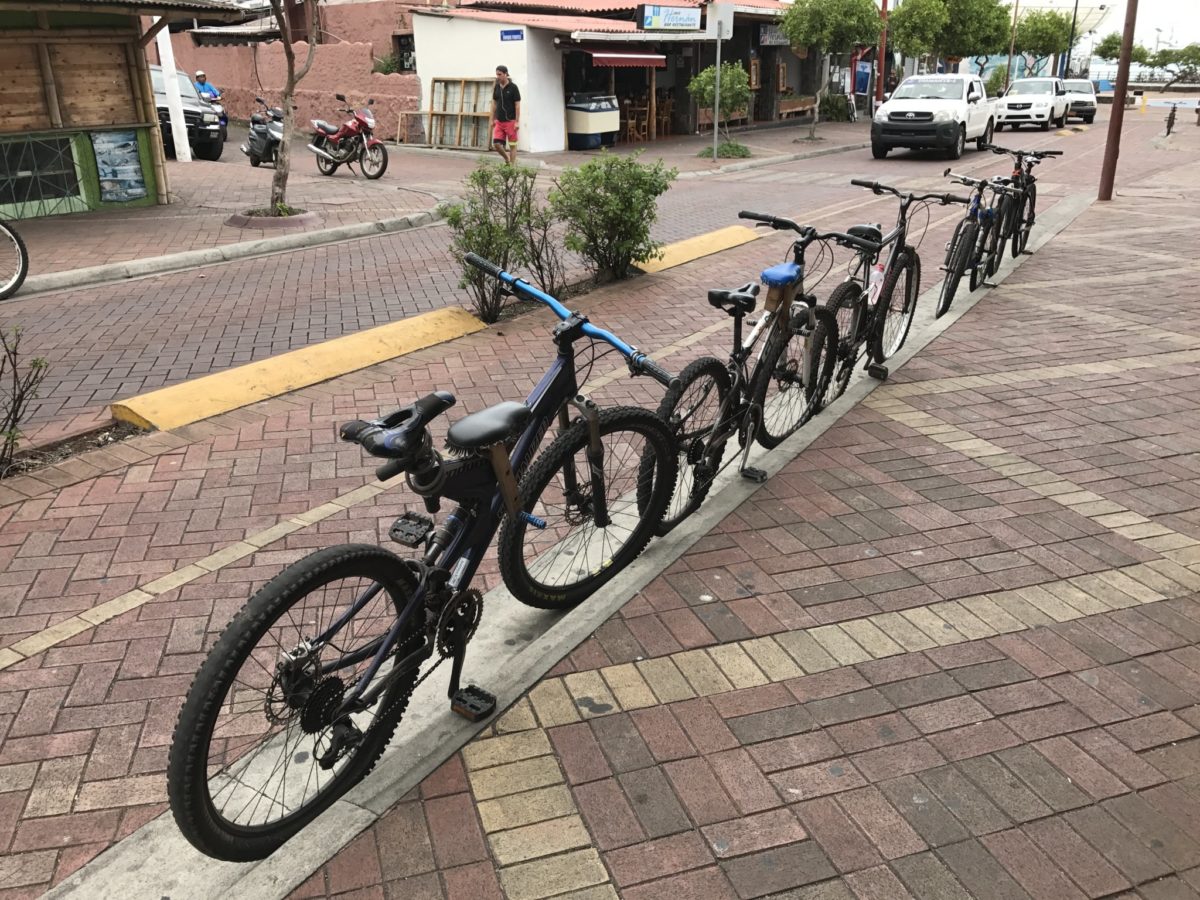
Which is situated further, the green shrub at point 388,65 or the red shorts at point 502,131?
the green shrub at point 388,65

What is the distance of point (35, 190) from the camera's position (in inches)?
438

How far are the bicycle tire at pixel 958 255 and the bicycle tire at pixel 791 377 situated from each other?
271 centimetres

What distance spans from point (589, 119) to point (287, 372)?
55.6 ft

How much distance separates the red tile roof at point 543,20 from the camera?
20.3m

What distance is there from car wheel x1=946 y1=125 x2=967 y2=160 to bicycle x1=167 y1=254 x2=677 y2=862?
18697 millimetres

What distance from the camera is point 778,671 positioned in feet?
10.6

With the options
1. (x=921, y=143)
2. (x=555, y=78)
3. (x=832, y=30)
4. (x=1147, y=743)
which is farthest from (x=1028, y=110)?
(x=1147, y=743)

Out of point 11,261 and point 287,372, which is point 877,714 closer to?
point 287,372

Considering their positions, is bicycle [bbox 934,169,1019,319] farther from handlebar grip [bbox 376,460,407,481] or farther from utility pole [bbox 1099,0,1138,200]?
utility pole [bbox 1099,0,1138,200]

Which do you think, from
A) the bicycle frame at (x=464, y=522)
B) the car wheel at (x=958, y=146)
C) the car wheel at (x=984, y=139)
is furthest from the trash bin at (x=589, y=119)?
the bicycle frame at (x=464, y=522)

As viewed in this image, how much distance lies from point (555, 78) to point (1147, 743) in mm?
20690

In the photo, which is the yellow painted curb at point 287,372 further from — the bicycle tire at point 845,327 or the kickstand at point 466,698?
the kickstand at point 466,698

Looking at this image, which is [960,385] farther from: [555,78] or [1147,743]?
[555,78]

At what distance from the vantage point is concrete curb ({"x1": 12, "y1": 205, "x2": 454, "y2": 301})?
28.3ft
